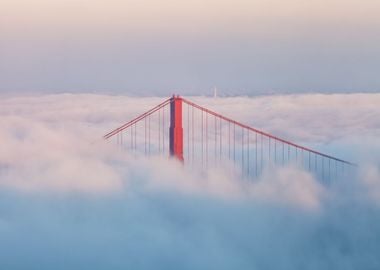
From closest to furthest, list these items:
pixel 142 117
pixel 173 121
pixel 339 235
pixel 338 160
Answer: pixel 173 121, pixel 142 117, pixel 338 160, pixel 339 235

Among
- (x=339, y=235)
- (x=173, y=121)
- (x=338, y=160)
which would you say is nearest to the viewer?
(x=173, y=121)

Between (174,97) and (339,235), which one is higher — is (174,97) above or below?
above

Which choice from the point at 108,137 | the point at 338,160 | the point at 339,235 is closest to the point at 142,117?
the point at 108,137

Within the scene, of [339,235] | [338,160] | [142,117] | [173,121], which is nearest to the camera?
[173,121]

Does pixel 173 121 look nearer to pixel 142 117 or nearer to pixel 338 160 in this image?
pixel 142 117

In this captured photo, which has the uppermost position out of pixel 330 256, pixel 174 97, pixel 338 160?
pixel 174 97

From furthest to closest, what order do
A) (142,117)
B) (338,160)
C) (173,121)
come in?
(338,160), (142,117), (173,121)

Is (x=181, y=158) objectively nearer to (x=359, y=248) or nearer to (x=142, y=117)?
(x=142, y=117)

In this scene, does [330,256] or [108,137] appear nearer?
[108,137]

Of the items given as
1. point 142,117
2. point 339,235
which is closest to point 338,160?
point 142,117
